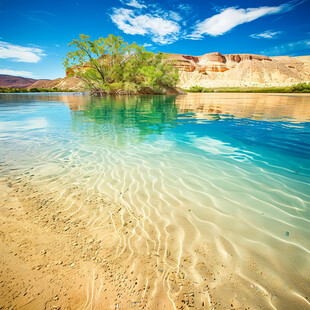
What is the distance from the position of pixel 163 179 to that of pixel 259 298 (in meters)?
2.31

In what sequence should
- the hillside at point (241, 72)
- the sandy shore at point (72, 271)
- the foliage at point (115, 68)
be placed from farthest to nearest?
the hillside at point (241, 72) → the foliage at point (115, 68) → the sandy shore at point (72, 271)

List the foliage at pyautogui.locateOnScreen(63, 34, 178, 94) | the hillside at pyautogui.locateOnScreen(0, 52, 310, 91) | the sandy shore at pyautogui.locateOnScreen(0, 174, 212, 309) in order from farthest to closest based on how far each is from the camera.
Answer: the hillside at pyautogui.locateOnScreen(0, 52, 310, 91) < the foliage at pyautogui.locateOnScreen(63, 34, 178, 94) < the sandy shore at pyautogui.locateOnScreen(0, 174, 212, 309)

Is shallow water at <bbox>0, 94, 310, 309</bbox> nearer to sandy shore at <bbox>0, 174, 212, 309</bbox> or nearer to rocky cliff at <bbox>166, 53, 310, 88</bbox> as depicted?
sandy shore at <bbox>0, 174, 212, 309</bbox>

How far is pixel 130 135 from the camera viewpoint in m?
6.77

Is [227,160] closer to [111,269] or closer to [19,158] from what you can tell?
[111,269]

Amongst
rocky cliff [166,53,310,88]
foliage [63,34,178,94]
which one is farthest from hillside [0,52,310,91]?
foliage [63,34,178,94]

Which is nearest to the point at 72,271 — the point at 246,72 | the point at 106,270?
the point at 106,270

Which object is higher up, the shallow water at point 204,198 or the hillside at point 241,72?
the hillside at point 241,72

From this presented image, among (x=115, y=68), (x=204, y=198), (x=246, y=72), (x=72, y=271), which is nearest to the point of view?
(x=72, y=271)

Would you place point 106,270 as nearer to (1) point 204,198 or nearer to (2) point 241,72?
(1) point 204,198

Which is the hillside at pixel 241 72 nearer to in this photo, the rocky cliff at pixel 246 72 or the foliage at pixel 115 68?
the rocky cliff at pixel 246 72

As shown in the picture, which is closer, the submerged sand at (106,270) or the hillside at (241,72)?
the submerged sand at (106,270)

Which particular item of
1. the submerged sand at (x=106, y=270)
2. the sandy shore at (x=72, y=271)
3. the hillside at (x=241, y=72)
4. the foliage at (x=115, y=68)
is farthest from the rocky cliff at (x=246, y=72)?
the sandy shore at (x=72, y=271)

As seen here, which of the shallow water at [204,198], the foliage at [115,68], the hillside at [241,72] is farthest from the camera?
the hillside at [241,72]
